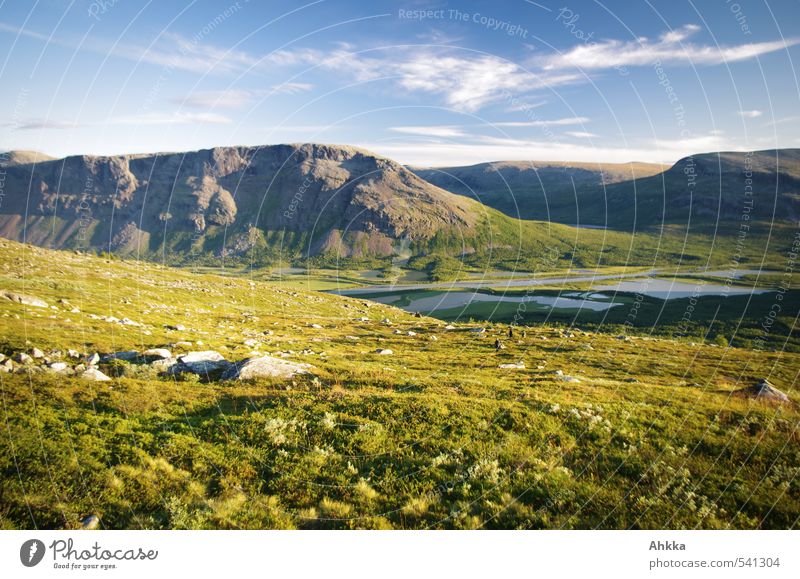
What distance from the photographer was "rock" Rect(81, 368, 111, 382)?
15.7 metres

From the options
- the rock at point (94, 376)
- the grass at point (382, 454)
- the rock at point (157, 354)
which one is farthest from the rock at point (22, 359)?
the rock at point (157, 354)

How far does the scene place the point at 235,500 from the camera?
966 centimetres

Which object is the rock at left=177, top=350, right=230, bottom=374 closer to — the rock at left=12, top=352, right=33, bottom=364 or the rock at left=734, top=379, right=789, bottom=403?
the rock at left=12, top=352, right=33, bottom=364

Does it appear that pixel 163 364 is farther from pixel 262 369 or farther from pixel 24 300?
pixel 24 300

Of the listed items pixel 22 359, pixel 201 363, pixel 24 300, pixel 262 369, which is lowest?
pixel 201 363

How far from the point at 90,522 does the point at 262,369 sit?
10722mm

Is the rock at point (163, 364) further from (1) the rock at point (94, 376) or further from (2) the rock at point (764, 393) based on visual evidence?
(2) the rock at point (764, 393)

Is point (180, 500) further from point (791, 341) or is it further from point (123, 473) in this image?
point (791, 341)

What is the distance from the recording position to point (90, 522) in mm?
8609

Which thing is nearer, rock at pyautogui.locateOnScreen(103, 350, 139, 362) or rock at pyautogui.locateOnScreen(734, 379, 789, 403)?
rock at pyautogui.locateOnScreen(734, 379, 789, 403)

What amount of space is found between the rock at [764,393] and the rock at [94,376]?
31642 millimetres

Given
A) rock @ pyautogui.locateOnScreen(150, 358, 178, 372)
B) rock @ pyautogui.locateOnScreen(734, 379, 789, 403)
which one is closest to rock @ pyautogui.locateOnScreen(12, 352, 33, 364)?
rock @ pyautogui.locateOnScreen(150, 358, 178, 372)

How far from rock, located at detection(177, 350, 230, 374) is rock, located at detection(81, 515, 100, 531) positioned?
34.8 feet
